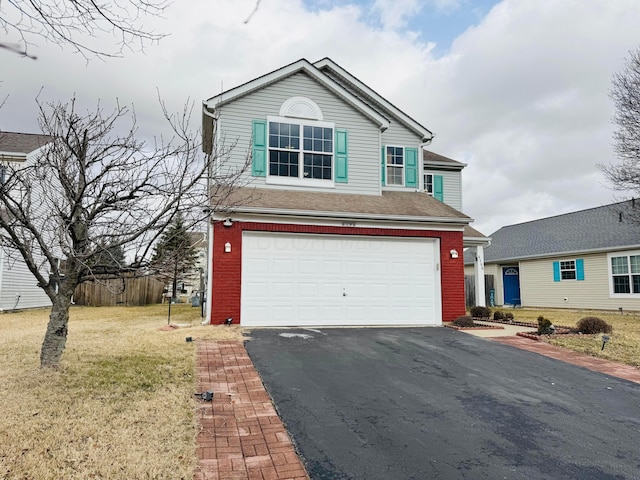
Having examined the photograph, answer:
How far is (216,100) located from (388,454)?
34.9 ft

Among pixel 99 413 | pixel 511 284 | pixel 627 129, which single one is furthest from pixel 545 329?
pixel 511 284

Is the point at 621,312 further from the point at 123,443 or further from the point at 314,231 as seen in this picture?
the point at 123,443

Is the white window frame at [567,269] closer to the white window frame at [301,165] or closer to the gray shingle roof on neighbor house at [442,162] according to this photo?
the gray shingle roof on neighbor house at [442,162]

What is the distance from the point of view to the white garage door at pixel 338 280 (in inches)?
412

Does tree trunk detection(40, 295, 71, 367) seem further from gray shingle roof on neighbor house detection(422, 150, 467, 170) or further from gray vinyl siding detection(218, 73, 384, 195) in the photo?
gray shingle roof on neighbor house detection(422, 150, 467, 170)

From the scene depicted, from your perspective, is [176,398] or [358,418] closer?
[358,418]

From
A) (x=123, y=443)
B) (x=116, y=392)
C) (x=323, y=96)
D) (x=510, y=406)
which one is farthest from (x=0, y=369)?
(x=323, y=96)

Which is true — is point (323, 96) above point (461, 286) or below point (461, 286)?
above

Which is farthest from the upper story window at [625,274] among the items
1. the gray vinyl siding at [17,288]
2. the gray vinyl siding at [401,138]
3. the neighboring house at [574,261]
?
the gray vinyl siding at [17,288]

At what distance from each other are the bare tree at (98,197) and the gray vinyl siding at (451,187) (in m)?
12.8

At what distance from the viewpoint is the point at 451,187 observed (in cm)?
1691

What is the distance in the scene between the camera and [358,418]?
441 centimetres

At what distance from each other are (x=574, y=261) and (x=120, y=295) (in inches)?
871

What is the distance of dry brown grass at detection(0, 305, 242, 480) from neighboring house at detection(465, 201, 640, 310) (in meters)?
18.0
